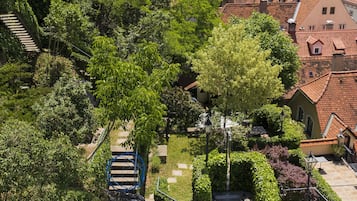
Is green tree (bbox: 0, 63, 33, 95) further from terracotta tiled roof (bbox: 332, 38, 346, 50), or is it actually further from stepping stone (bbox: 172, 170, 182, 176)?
terracotta tiled roof (bbox: 332, 38, 346, 50)

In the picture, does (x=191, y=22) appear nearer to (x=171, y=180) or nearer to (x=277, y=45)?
(x=277, y=45)

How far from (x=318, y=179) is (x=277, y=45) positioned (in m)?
11.5

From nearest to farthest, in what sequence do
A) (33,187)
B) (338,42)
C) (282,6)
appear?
(33,187)
(338,42)
(282,6)

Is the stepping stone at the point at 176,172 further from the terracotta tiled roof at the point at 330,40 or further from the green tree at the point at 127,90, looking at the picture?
the terracotta tiled roof at the point at 330,40

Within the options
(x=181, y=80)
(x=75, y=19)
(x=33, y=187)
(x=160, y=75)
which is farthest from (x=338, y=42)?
(x=33, y=187)

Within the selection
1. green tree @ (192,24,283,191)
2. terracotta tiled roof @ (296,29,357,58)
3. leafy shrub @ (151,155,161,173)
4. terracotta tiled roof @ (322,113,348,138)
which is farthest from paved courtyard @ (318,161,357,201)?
terracotta tiled roof @ (296,29,357,58)

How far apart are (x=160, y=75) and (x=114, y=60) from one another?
1875mm

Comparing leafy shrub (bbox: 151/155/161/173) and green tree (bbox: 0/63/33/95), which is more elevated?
green tree (bbox: 0/63/33/95)

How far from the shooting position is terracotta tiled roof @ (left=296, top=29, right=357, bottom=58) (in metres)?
43.1

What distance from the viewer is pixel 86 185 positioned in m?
18.5

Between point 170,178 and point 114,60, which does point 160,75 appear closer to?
point 114,60

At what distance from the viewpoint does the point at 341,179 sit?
82.6 feet

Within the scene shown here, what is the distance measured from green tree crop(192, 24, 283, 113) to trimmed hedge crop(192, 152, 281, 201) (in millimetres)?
3598

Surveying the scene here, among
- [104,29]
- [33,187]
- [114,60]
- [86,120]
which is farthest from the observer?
[104,29]
